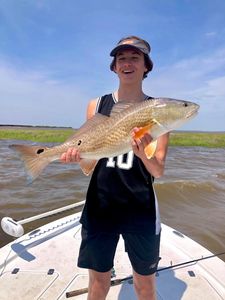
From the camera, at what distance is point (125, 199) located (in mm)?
2863

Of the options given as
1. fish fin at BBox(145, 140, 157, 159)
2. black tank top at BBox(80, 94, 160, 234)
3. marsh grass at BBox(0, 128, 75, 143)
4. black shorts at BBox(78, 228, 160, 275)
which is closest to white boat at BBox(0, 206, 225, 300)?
black shorts at BBox(78, 228, 160, 275)

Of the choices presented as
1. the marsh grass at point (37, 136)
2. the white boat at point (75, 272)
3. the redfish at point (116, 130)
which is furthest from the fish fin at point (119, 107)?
the marsh grass at point (37, 136)

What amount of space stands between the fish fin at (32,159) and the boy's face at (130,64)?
3.40 ft

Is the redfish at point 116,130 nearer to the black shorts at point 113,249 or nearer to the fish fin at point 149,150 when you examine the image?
the fish fin at point 149,150

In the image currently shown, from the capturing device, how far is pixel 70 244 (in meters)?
4.92

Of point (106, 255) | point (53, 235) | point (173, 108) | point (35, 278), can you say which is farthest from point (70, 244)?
point (173, 108)

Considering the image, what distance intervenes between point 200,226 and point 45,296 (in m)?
5.26

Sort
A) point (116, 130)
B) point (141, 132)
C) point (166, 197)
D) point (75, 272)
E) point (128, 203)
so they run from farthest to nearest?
point (166, 197) → point (75, 272) → point (128, 203) → point (116, 130) → point (141, 132)

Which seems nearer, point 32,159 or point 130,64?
point 130,64

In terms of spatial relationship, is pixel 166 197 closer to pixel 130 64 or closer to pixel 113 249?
pixel 113 249

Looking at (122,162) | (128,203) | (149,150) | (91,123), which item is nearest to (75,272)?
(128,203)

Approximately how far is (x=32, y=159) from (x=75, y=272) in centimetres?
191

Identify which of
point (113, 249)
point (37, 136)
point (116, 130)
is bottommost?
point (37, 136)

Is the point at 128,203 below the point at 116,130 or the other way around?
below
